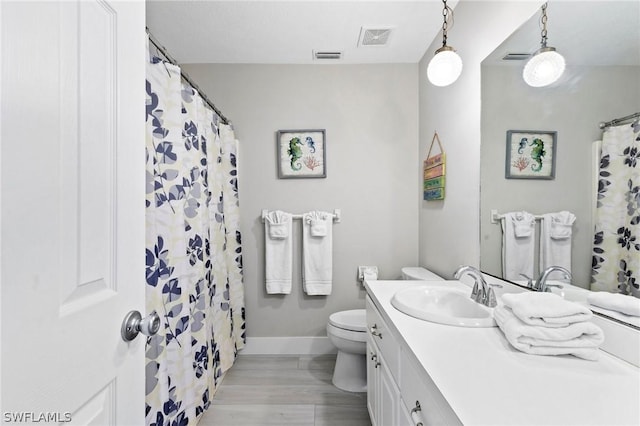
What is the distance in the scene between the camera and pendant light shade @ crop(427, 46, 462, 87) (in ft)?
4.91

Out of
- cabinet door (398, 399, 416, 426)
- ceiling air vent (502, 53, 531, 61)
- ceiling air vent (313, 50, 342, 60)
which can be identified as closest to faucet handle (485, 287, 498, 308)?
cabinet door (398, 399, 416, 426)

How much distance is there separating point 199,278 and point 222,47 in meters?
1.69

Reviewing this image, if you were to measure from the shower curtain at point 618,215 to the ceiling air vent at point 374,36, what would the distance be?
1571 mm

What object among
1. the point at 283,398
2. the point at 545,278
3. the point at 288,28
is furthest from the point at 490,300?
the point at 288,28

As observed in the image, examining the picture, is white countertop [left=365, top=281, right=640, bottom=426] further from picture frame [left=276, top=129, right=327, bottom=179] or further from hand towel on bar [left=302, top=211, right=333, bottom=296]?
picture frame [left=276, top=129, right=327, bottom=179]

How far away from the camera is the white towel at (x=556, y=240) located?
1.00 m

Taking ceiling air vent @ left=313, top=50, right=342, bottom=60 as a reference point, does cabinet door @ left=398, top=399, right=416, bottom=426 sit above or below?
below

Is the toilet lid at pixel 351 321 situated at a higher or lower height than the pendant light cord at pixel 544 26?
lower

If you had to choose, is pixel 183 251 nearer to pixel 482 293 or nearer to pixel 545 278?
pixel 482 293

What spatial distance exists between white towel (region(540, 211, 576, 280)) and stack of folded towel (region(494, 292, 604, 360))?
0.74ft

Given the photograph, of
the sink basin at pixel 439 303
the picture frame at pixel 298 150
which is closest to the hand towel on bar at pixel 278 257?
the picture frame at pixel 298 150

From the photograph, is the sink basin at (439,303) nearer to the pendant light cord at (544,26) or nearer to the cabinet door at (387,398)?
the cabinet door at (387,398)

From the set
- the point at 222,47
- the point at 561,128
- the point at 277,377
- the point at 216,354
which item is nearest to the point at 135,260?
the point at 561,128

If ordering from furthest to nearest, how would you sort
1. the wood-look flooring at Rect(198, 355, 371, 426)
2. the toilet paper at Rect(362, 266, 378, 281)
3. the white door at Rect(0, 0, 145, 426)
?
the toilet paper at Rect(362, 266, 378, 281) < the wood-look flooring at Rect(198, 355, 371, 426) < the white door at Rect(0, 0, 145, 426)
